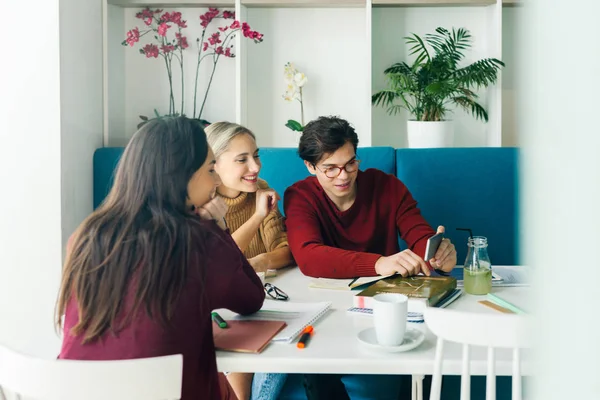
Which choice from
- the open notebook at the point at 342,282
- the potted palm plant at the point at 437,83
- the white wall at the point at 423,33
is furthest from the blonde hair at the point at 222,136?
the white wall at the point at 423,33

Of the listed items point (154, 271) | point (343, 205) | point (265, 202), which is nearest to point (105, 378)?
point (154, 271)

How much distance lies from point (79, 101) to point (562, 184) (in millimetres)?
2807

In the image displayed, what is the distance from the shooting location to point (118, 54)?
3141mm

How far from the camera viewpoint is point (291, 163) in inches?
106

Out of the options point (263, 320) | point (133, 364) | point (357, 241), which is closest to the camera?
point (133, 364)

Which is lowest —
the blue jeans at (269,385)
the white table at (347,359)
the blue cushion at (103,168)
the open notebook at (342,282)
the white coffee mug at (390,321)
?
the blue jeans at (269,385)

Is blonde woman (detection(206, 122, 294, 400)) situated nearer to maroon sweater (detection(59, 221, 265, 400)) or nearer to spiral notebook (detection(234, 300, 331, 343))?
spiral notebook (detection(234, 300, 331, 343))

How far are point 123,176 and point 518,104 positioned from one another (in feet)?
3.72

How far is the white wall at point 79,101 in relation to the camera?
8.59ft

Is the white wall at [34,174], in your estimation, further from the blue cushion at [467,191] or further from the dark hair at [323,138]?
the blue cushion at [467,191]

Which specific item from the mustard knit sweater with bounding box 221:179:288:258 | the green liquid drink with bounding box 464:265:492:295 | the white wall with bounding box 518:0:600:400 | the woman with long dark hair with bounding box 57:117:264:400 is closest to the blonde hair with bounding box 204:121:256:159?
the mustard knit sweater with bounding box 221:179:288:258

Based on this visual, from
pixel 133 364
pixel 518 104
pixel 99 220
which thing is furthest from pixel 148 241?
pixel 518 104

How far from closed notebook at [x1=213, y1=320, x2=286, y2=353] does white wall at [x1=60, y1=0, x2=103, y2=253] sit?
1525mm

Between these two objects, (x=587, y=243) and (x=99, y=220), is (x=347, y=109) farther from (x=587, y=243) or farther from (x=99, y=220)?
(x=587, y=243)
